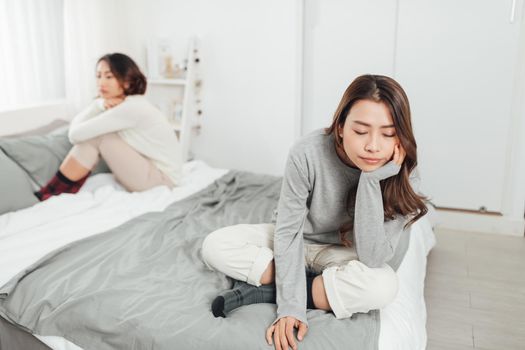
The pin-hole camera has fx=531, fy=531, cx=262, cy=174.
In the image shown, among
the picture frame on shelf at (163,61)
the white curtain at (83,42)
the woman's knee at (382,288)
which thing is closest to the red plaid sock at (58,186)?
the white curtain at (83,42)

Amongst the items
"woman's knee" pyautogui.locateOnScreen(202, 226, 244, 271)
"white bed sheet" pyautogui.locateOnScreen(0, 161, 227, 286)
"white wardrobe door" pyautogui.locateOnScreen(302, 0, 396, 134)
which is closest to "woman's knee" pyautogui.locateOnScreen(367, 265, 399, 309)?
"woman's knee" pyautogui.locateOnScreen(202, 226, 244, 271)

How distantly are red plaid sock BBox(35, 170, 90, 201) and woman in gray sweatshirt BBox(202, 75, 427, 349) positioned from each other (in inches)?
40.6

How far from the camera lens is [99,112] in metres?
2.54

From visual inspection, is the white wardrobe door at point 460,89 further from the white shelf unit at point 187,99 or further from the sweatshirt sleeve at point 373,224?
the sweatshirt sleeve at point 373,224

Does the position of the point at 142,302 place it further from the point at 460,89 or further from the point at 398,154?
the point at 460,89

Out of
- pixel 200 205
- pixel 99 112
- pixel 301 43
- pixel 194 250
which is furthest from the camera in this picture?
pixel 301 43

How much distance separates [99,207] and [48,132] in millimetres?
685

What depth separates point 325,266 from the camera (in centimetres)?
157

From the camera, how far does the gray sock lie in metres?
1.41

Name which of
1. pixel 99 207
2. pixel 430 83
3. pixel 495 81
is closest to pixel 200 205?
pixel 99 207

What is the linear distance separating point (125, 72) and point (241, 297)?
4.67 feet

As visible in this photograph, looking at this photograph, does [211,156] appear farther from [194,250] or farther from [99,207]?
[194,250]

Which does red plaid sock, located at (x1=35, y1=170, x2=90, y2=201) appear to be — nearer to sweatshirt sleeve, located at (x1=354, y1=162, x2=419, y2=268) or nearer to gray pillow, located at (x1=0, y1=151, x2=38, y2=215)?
gray pillow, located at (x1=0, y1=151, x2=38, y2=215)

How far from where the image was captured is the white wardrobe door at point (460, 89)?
8.85ft
